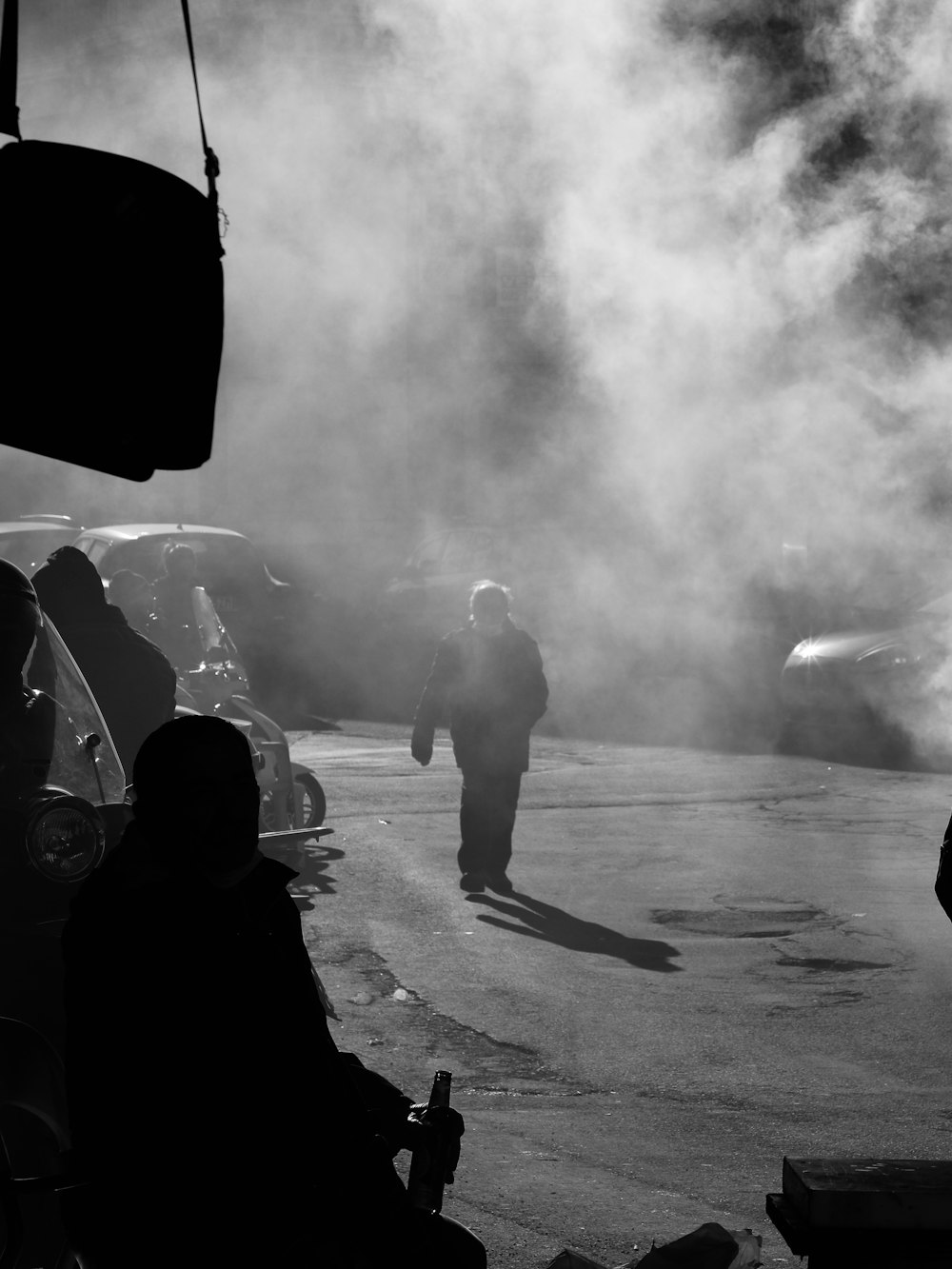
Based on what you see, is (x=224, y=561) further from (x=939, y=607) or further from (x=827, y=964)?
(x=827, y=964)

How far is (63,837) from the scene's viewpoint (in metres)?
3.68

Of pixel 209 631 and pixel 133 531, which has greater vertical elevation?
pixel 133 531

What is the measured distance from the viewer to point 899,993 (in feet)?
21.0

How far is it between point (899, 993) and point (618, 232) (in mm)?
7350

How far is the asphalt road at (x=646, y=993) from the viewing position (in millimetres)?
4535

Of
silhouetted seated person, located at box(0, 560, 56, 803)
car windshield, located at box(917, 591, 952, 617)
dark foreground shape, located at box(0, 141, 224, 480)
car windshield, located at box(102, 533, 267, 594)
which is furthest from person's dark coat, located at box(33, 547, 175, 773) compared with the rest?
car windshield, located at box(102, 533, 267, 594)

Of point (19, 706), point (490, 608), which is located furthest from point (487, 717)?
point (19, 706)

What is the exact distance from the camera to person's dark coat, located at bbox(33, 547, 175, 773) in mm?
5941

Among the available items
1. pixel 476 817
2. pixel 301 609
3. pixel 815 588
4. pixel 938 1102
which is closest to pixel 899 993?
pixel 938 1102

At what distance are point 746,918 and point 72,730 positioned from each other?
4242 mm

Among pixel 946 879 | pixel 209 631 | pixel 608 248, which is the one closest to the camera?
pixel 946 879

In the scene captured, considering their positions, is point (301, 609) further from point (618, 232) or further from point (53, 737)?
point (53, 737)

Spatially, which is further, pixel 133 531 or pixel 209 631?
pixel 133 531

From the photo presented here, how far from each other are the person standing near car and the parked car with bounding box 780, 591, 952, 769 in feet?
16.8
